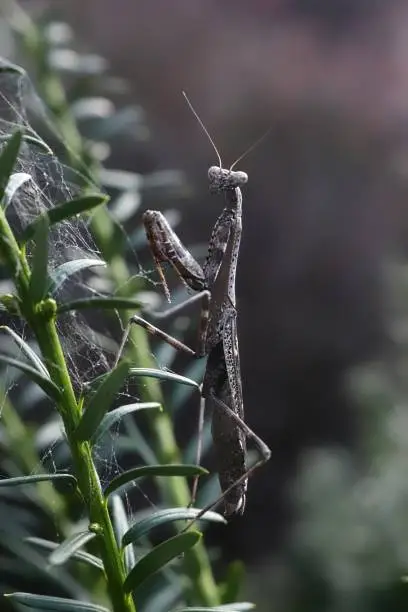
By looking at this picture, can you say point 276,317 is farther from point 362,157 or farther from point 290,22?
point 290,22

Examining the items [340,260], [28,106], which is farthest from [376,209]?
[28,106]

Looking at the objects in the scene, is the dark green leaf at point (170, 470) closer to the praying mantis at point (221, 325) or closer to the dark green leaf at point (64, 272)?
the dark green leaf at point (64, 272)

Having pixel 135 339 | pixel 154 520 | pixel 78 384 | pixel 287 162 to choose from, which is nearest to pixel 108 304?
pixel 154 520

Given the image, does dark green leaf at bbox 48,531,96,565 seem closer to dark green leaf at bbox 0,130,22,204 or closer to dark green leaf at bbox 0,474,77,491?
dark green leaf at bbox 0,474,77,491

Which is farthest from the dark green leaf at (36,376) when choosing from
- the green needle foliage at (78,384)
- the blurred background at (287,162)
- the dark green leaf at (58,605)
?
the blurred background at (287,162)

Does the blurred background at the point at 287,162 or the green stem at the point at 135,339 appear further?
the blurred background at the point at 287,162

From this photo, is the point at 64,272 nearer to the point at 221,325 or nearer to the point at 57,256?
the point at 57,256

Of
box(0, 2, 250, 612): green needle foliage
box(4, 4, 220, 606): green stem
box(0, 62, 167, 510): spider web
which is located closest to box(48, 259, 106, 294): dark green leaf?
box(0, 2, 250, 612): green needle foliage
